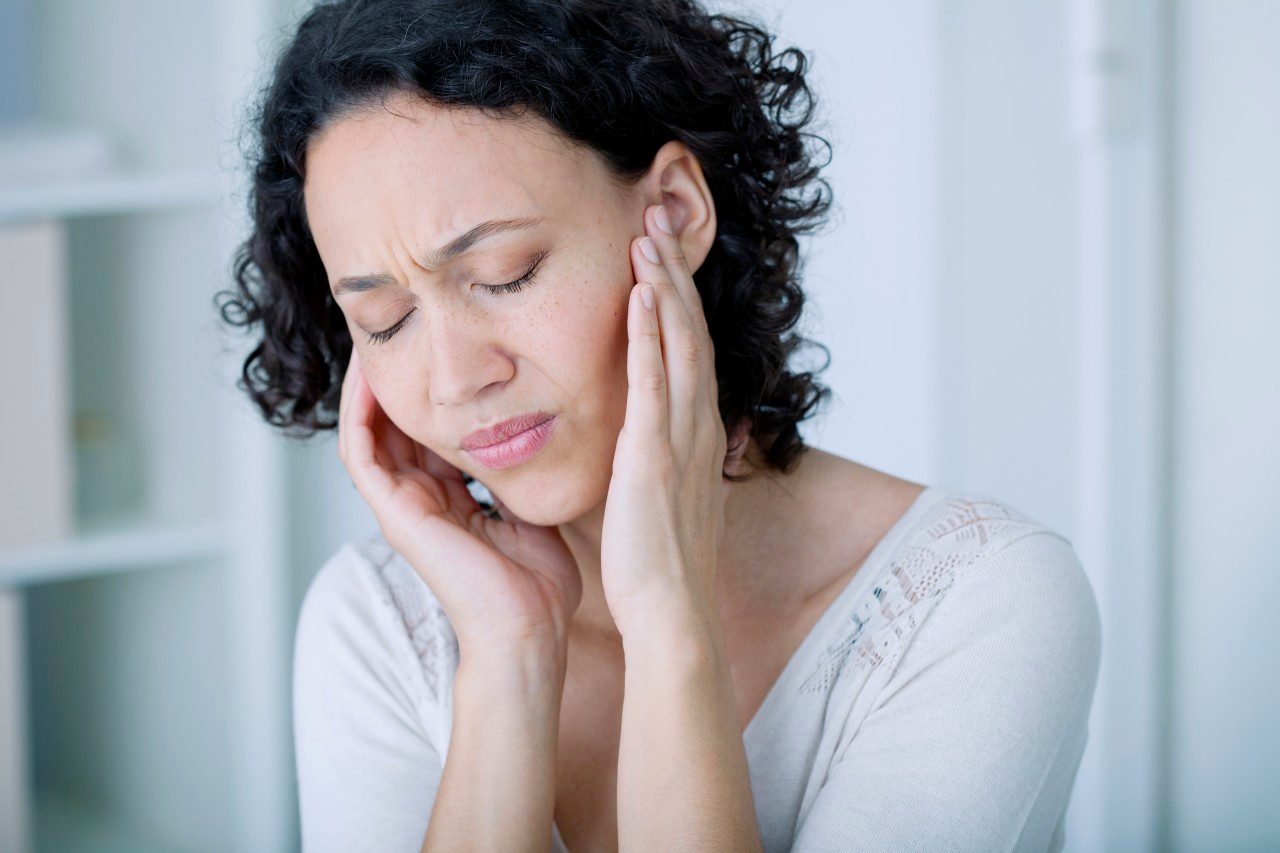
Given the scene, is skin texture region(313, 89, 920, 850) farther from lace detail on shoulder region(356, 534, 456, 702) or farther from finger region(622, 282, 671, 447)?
lace detail on shoulder region(356, 534, 456, 702)

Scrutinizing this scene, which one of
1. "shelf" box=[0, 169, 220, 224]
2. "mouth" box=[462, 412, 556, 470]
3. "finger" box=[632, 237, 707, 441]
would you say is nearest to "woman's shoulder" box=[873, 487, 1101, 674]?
Answer: "finger" box=[632, 237, 707, 441]

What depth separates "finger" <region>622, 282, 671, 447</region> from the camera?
3.97ft

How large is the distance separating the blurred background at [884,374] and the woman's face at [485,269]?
1.88ft

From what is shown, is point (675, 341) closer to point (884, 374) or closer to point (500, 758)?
point (500, 758)

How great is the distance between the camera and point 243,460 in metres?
2.18

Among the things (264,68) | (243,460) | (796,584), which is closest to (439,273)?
(796,584)

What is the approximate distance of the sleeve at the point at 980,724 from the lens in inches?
43.8

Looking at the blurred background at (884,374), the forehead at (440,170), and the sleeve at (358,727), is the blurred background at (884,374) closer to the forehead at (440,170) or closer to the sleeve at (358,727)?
the sleeve at (358,727)

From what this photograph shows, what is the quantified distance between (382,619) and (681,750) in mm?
475

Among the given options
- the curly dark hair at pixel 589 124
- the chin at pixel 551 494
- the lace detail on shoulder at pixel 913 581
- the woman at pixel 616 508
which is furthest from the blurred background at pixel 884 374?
the chin at pixel 551 494

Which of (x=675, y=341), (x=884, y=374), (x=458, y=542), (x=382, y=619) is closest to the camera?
(x=675, y=341)

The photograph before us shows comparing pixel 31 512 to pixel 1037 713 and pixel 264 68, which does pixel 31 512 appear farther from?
pixel 1037 713

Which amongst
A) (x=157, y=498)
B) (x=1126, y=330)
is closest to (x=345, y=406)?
(x=157, y=498)

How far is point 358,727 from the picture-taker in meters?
1.40
